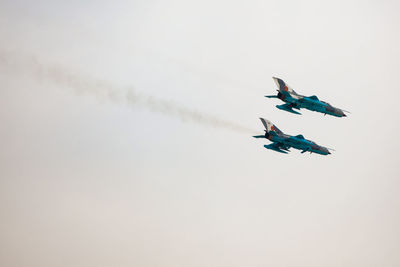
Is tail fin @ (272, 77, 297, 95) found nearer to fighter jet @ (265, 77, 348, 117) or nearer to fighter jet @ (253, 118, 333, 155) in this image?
fighter jet @ (265, 77, 348, 117)

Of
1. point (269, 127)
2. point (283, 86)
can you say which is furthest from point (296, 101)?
point (269, 127)

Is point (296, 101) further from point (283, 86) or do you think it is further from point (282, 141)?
point (282, 141)

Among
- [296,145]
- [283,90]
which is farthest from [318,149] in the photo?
[283,90]

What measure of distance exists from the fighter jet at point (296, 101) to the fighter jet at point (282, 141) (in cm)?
429

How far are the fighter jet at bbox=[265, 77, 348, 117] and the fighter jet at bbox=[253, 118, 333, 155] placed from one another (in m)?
4.29

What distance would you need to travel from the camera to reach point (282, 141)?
364ft

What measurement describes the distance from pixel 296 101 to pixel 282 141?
656cm

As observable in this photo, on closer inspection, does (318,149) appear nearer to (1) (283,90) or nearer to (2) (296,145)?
(2) (296,145)

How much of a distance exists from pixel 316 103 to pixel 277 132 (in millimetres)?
6725

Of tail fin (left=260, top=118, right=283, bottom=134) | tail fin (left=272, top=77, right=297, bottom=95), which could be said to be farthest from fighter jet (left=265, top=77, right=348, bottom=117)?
tail fin (left=260, top=118, right=283, bottom=134)

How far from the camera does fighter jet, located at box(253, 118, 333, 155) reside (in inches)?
4360

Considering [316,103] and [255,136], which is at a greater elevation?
[316,103]

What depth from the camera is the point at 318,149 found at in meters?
114

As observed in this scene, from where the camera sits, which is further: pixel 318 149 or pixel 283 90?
pixel 318 149
